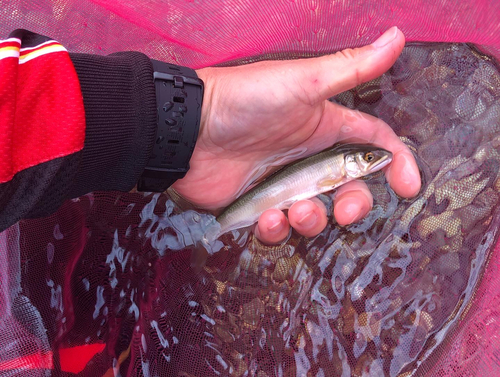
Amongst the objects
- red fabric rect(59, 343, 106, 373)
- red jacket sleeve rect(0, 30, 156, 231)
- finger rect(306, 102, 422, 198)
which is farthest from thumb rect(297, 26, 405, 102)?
red fabric rect(59, 343, 106, 373)

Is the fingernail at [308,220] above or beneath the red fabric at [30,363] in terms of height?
above

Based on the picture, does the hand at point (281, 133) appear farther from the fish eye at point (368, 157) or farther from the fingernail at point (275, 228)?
the fish eye at point (368, 157)

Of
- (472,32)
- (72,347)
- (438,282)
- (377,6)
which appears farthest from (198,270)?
(472,32)

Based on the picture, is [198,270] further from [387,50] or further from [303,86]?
[387,50]

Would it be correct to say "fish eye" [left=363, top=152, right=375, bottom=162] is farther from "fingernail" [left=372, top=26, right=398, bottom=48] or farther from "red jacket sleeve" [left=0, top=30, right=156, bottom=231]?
"red jacket sleeve" [left=0, top=30, right=156, bottom=231]

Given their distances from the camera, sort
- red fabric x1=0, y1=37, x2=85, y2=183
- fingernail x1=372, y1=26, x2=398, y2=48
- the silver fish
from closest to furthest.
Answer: red fabric x1=0, y1=37, x2=85, y2=183, fingernail x1=372, y1=26, x2=398, y2=48, the silver fish

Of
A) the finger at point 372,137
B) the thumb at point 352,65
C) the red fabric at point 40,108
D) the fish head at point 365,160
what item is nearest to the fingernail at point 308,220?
the fish head at point 365,160
